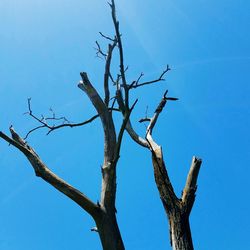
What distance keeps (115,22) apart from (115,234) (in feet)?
6.39

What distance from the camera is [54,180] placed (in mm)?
4031

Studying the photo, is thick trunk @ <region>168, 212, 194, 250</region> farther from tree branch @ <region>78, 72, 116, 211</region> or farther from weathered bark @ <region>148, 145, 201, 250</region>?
tree branch @ <region>78, 72, 116, 211</region>

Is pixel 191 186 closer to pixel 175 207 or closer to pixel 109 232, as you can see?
pixel 175 207

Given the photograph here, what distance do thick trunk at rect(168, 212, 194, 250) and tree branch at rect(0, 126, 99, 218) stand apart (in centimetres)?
85

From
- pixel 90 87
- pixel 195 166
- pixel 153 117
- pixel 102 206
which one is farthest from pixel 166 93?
pixel 102 206

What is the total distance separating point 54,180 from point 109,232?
0.79 metres

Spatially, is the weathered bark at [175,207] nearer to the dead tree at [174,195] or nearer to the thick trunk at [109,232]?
the dead tree at [174,195]

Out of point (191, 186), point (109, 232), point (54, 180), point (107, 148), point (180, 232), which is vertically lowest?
point (109, 232)

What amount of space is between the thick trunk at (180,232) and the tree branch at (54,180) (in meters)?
0.85

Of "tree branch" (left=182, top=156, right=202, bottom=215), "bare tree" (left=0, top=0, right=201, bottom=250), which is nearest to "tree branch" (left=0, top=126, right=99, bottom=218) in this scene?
"bare tree" (left=0, top=0, right=201, bottom=250)

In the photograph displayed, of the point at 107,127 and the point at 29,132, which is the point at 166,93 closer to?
the point at 107,127

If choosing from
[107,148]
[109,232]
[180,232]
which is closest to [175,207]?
[180,232]

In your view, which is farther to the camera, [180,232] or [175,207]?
[175,207]

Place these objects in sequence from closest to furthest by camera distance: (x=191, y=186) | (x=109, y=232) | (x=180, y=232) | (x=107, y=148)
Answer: (x=109, y=232) → (x=180, y=232) → (x=191, y=186) → (x=107, y=148)
